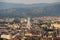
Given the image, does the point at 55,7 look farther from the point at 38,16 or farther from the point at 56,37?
the point at 56,37

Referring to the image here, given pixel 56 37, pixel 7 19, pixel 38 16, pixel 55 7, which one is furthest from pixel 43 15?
pixel 7 19

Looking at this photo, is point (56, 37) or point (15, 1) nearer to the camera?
point (56, 37)

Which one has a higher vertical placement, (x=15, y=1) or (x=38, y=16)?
(x=15, y=1)

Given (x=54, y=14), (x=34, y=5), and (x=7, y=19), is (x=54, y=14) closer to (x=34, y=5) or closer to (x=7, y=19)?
(x=34, y=5)

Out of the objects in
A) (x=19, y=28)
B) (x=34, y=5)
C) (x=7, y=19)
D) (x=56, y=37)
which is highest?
(x=34, y=5)

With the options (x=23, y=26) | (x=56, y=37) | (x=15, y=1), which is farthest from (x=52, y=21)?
(x=15, y=1)

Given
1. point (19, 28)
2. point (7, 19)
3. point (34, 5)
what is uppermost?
point (34, 5)
